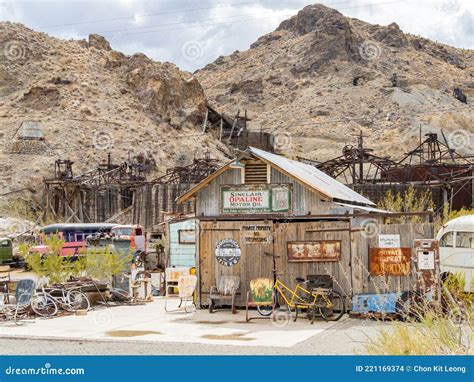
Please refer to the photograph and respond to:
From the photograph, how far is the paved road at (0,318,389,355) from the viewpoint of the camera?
11.8 meters

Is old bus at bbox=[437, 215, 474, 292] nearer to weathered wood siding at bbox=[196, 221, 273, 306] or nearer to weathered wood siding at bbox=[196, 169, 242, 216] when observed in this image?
weathered wood siding at bbox=[196, 221, 273, 306]

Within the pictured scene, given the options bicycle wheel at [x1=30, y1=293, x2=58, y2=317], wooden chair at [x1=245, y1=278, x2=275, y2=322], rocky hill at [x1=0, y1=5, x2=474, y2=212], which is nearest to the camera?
wooden chair at [x1=245, y1=278, x2=275, y2=322]

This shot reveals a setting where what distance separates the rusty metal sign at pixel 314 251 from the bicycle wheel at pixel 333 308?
941 mm

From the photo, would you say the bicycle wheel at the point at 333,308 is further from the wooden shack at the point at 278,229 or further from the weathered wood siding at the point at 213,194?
the weathered wood siding at the point at 213,194

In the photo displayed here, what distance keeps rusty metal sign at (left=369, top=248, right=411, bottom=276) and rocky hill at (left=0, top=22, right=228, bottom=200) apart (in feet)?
140

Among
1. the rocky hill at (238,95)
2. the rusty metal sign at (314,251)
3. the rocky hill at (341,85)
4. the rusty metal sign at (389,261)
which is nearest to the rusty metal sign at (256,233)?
the rusty metal sign at (314,251)

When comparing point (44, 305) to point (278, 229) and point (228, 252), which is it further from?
point (278, 229)

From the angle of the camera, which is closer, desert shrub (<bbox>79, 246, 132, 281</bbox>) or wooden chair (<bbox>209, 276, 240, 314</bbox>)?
wooden chair (<bbox>209, 276, 240, 314</bbox>)

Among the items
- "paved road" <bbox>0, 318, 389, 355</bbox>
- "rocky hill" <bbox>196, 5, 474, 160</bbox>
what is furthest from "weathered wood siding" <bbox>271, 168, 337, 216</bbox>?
"rocky hill" <bbox>196, 5, 474, 160</bbox>

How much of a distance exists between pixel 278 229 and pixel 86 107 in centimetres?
5529

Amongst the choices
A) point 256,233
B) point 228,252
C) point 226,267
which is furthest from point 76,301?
point 256,233

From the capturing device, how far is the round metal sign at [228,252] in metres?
18.0

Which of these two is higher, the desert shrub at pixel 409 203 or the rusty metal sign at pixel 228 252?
the desert shrub at pixel 409 203

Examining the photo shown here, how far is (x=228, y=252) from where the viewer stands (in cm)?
1806
